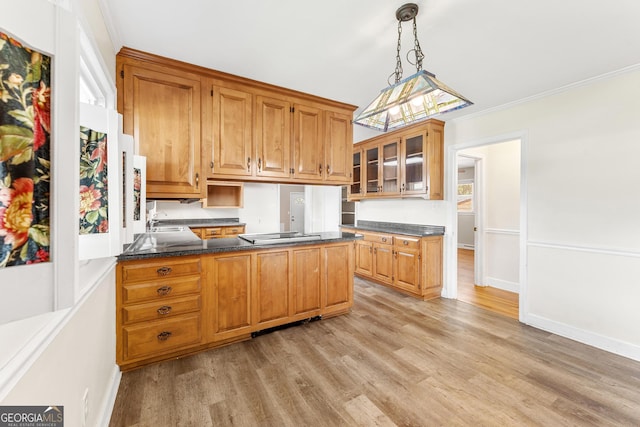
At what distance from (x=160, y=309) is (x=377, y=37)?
8.60ft

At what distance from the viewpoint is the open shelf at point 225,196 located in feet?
17.3

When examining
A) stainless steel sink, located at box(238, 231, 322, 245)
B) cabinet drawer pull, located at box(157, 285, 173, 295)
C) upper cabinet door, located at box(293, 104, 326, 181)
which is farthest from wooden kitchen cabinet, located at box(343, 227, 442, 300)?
cabinet drawer pull, located at box(157, 285, 173, 295)

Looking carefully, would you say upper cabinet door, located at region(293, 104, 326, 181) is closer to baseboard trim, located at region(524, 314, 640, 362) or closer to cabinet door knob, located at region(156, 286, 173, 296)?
cabinet door knob, located at region(156, 286, 173, 296)

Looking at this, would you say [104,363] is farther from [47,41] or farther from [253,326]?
[47,41]

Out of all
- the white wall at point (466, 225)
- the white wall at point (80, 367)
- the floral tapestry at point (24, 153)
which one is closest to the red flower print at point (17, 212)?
the floral tapestry at point (24, 153)

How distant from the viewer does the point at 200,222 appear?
208 inches

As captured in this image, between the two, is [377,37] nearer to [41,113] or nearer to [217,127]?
[217,127]

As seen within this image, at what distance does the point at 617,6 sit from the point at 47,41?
9.07 ft

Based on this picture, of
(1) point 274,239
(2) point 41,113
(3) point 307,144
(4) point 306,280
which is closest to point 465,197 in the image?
(3) point 307,144

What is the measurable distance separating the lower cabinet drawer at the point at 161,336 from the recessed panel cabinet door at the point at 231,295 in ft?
0.59

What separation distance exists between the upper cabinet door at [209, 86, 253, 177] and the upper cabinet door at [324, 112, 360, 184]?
2.89 ft

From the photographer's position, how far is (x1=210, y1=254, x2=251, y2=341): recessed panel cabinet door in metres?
2.33

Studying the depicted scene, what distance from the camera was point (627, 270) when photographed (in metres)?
2.40

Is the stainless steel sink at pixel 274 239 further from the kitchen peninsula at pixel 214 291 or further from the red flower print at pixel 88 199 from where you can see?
the red flower print at pixel 88 199
